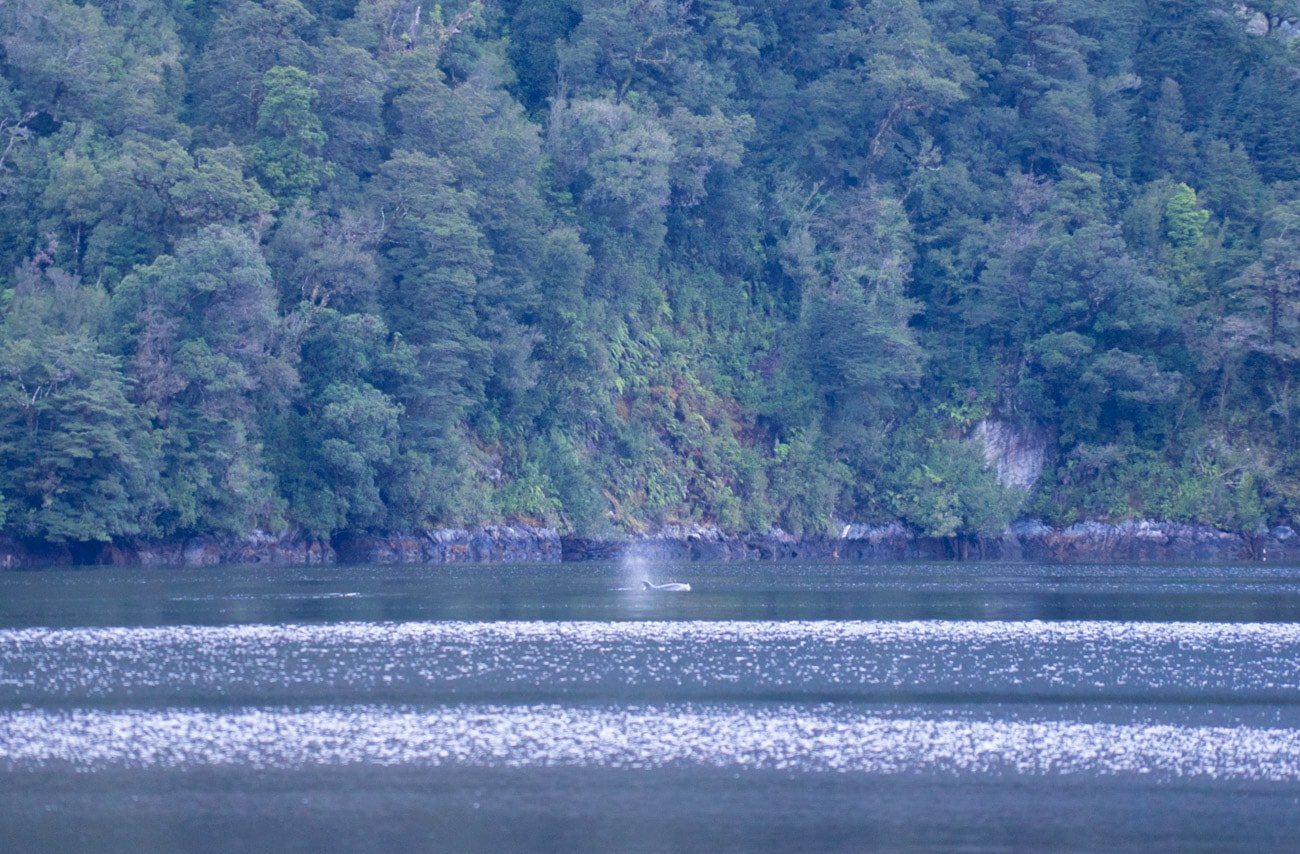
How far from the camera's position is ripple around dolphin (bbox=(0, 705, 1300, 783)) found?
2278 centimetres

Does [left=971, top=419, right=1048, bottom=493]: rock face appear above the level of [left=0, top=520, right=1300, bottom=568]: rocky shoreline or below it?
above

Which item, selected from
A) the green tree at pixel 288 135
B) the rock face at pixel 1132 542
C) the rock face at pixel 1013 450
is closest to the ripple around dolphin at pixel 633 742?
the green tree at pixel 288 135

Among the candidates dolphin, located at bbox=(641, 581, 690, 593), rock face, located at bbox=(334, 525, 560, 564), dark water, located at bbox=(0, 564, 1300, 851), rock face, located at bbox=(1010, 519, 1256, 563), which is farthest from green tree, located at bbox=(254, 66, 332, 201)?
rock face, located at bbox=(1010, 519, 1256, 563)

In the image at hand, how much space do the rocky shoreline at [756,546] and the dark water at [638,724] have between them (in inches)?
639

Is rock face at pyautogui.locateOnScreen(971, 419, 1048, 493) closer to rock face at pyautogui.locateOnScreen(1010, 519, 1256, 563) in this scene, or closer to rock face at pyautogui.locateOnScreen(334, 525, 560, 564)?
rock face at pyautogui.locateOnScreen(1010, 519, 1256, 563)

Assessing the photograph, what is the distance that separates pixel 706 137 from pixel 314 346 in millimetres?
18574

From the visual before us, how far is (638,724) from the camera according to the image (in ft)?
84.1

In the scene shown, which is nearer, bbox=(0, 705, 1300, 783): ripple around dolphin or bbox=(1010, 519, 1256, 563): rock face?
bbox=(0, 705, 1300, 783): ripple around dolphin

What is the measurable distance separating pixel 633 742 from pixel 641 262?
158ft

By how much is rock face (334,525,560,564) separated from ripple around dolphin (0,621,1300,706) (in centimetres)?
Result: 2448

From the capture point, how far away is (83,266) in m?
59.9

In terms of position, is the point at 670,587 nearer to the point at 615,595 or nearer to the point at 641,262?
the point at 615,595

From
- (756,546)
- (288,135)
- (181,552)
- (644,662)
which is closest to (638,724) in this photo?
(644,662)

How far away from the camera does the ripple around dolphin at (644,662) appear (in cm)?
2847
